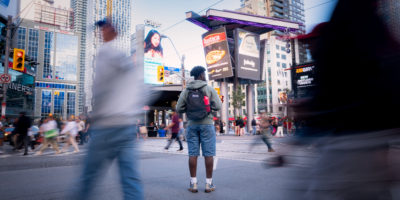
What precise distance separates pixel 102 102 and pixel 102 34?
68cm

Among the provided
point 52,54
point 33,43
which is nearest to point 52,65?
point 52,54

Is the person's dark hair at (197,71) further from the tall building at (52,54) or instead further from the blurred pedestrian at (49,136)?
the tall building at (52,54)

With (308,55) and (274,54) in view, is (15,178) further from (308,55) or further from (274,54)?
(274,54)

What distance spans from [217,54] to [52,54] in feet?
296

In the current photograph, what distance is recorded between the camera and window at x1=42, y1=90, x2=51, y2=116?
96.8 m

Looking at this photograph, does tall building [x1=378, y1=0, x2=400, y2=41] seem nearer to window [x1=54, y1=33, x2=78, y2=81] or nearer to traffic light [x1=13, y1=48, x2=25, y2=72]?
traffic light [x1=13, y1=48, x2=25, y2=72]

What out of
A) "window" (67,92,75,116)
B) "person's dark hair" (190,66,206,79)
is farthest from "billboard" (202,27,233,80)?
"window" (67,92,75,116)

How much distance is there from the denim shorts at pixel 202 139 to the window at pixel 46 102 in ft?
358

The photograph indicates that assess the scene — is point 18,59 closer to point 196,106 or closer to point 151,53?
point 196,106

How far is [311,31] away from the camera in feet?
4.76

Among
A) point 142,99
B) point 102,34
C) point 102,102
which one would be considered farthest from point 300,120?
point 102,34

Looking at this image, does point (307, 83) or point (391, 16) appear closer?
point (391, 16)

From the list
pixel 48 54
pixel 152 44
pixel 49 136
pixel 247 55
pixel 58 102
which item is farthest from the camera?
pixel 58 102

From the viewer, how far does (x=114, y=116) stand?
2.32 m
